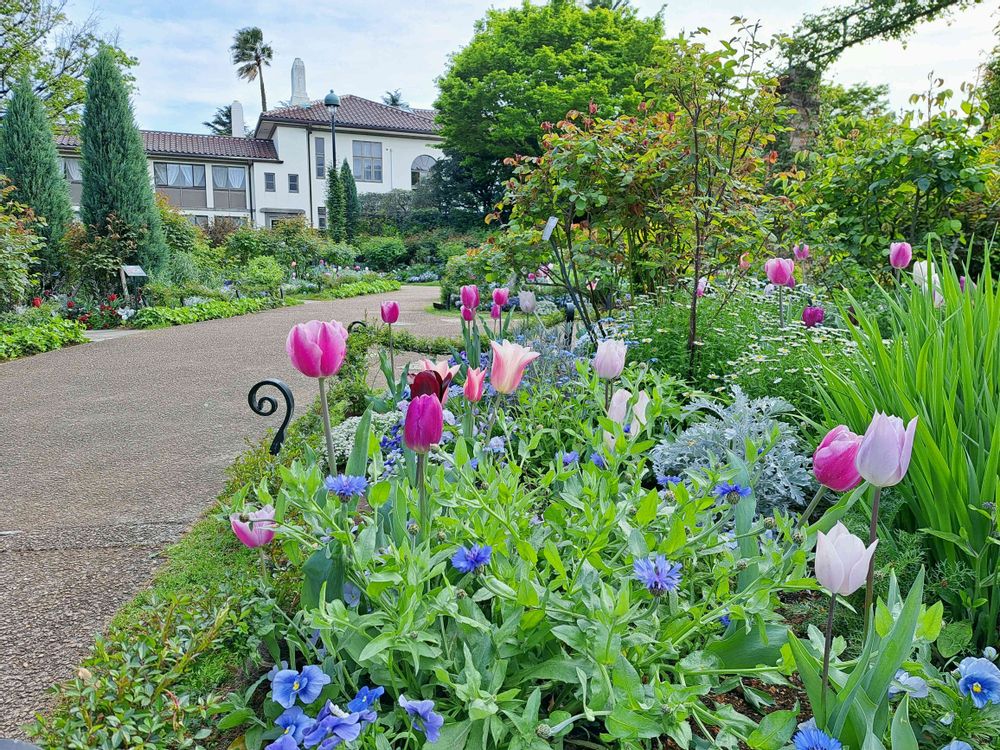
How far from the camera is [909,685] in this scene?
1.11 meters

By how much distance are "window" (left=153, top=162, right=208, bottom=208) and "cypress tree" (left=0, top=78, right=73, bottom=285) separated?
23.2m

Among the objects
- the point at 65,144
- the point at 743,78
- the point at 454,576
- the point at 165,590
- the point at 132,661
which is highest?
the point at 65,144

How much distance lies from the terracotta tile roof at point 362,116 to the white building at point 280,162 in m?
0.05


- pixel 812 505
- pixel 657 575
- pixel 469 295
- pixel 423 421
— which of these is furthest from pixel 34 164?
pixel 812 505

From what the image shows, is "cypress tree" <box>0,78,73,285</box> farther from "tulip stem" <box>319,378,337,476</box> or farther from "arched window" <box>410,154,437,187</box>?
"arched window" <box>410,154,437,187</box>

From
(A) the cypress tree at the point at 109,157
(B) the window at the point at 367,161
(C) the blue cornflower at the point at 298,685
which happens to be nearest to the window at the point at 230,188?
(B) the window at the point at 367,161

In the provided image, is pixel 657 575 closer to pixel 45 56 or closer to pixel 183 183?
pixel 45 56

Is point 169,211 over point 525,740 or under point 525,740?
over

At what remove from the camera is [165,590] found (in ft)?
6.25

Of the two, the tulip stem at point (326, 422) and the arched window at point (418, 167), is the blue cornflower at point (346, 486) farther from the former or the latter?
the arched window at point (418, 167)

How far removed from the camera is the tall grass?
1.50m

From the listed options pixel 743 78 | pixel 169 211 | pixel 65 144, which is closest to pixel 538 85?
pixel 169 211

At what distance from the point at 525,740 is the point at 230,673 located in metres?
0.74

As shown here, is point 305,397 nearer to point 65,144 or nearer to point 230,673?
point 230,673
